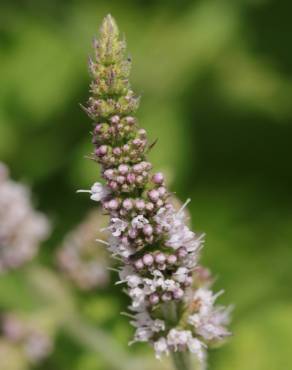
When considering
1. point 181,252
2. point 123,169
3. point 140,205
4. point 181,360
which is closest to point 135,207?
point 140,205

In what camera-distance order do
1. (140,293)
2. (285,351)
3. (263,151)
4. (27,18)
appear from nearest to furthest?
(140,293) → (285,351) → (263,151) → (27,18)

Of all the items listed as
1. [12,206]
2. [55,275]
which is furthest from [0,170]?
[55,275]

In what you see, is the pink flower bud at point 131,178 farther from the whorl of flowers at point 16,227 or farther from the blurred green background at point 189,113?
the blurred green background at point 189,113

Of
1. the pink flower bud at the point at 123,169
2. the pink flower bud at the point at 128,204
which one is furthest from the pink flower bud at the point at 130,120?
the pink flower bud at the point at 128,204

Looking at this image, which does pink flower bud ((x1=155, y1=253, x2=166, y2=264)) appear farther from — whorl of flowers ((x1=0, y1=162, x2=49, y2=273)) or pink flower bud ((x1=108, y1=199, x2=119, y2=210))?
whorl of flowers ((x1=0, y1=162, x2=49, y2=273))

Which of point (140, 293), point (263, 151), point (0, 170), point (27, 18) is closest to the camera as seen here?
point (140, 293)

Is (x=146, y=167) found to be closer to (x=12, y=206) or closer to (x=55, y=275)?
(x=12, y=206)
